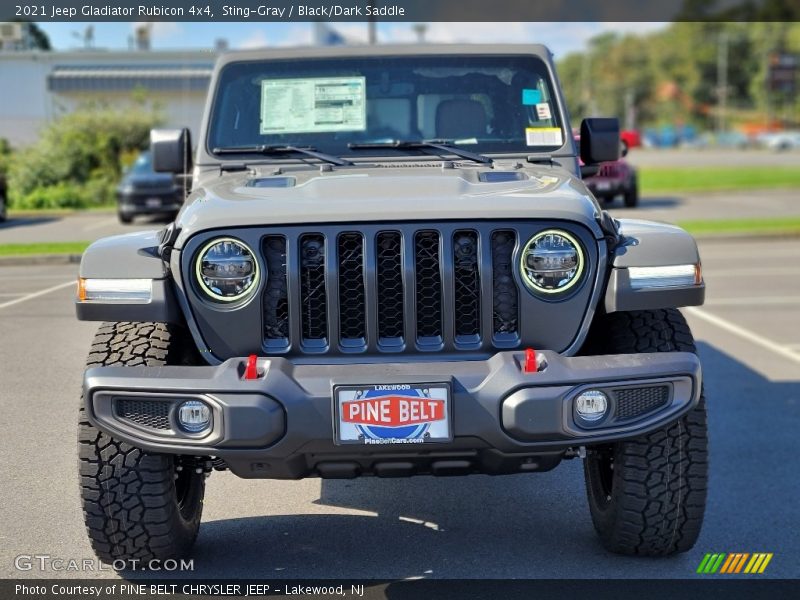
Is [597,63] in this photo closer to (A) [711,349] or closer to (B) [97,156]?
(B) [97,156]

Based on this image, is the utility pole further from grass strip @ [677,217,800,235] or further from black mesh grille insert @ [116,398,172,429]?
black mesh grille insert @ [116,398,172,429]

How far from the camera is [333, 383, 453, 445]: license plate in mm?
4004

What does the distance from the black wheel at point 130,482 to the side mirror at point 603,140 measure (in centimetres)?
239

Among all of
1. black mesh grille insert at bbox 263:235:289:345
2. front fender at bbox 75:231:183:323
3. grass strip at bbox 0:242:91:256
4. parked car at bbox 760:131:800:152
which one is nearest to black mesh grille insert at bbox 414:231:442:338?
black mesh grille insert at bbox 263:235:289:345

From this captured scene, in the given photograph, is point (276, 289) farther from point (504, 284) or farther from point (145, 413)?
point (504, 284)

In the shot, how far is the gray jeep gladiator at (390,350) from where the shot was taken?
402 cm

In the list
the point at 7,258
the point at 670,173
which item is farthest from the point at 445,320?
the point at 670,173

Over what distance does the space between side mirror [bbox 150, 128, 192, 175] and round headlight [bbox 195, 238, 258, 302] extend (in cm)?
165

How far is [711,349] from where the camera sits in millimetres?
9211

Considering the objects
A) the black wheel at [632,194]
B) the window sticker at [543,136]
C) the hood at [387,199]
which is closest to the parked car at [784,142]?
the black wheel at [632,194]

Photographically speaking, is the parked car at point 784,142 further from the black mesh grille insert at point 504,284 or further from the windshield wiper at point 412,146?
the black mesh grille insert at point 504,284

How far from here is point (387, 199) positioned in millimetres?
4430

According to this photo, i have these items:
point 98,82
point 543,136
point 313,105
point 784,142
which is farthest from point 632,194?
point 784,142

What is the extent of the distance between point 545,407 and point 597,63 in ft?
473
